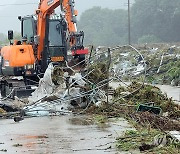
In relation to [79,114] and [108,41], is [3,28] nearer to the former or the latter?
[108,41]

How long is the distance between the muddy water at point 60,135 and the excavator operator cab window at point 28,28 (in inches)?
234

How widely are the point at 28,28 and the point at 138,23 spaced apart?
6345 cm

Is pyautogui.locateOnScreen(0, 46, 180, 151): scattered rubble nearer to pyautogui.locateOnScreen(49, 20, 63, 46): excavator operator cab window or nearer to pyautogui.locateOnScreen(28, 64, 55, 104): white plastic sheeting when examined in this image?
pyautogui.locateOnScreen(28, 64, 55, 104): white plastic sheeting

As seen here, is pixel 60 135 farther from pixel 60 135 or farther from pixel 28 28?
pixel 28 28

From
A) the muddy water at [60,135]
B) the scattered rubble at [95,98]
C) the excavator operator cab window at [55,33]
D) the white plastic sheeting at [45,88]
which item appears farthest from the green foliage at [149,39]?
the muddy water at [60,135]

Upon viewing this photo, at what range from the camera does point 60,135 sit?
10.1m

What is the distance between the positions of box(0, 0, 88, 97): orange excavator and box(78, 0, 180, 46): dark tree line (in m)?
54.5

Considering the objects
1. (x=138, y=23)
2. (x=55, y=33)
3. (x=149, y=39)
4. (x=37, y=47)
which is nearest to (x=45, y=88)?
(x=37, y=47)

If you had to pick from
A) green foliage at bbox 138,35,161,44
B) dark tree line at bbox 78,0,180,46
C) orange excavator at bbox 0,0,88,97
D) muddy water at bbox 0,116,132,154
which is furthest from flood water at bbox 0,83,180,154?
dark tree line at bbox 78,0,180,46

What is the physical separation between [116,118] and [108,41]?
244 ft

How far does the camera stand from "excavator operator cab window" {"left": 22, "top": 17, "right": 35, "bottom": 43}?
59.2ft

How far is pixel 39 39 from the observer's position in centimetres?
1747

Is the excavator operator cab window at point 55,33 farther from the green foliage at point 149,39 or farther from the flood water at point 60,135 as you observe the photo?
the green foliage at point 149,39

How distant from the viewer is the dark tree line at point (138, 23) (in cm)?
7375
